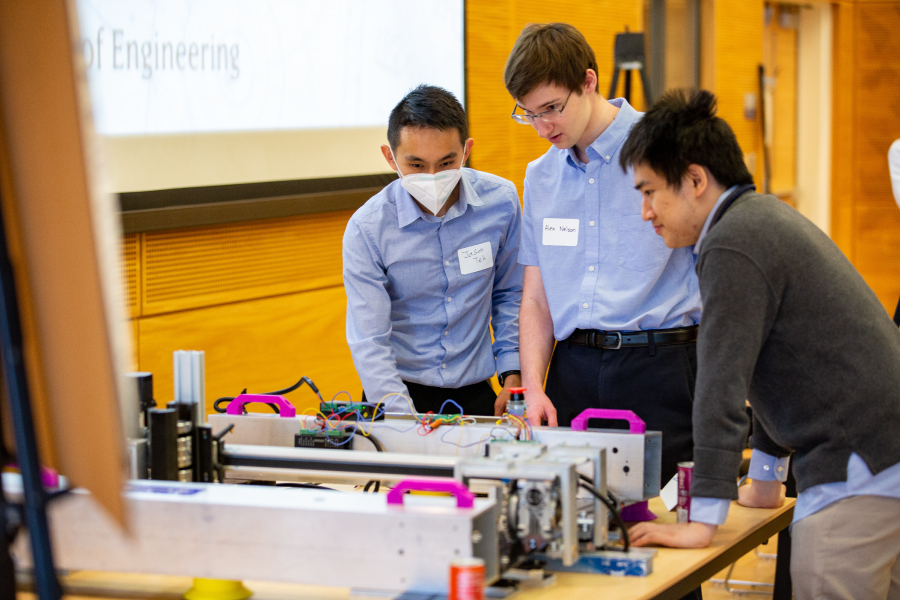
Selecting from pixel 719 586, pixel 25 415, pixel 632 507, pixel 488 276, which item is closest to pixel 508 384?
pixel 488 276

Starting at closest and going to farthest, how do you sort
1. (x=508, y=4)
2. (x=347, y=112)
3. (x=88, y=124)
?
(x=88, y=124) < (x=347, y=112) < (x=508, y=4)

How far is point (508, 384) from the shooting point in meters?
2.30

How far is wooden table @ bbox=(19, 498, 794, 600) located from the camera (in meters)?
1.41

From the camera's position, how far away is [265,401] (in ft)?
6.49

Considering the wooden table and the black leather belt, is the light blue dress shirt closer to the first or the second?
the wooden table

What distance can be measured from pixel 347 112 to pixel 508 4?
142 centimetres

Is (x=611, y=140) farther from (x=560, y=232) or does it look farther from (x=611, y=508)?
(x=611, y=508)

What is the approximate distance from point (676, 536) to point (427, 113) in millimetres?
1124

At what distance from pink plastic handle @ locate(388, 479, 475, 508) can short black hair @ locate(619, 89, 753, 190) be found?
66cm

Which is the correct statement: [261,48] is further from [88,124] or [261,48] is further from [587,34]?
[88,124]

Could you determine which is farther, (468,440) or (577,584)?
(468,440)

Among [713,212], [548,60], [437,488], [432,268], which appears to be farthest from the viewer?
[432,268]

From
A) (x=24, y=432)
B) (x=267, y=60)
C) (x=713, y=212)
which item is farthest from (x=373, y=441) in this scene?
(x=267, y=60)

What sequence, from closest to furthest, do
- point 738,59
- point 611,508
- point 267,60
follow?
point 611,508 → point 267,60 → point 738,59
